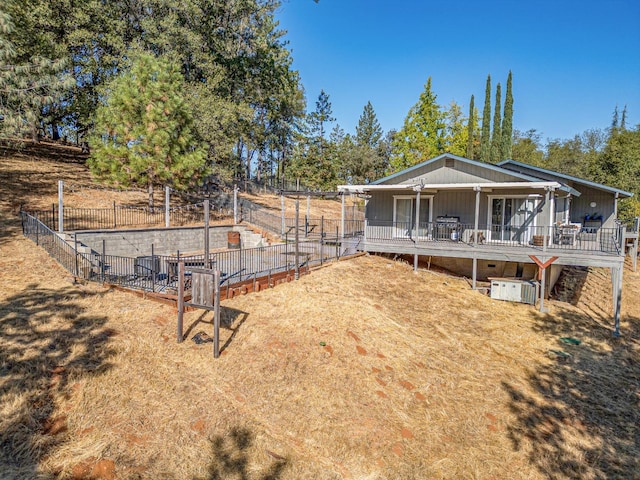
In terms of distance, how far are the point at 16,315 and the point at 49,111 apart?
92.7 feet

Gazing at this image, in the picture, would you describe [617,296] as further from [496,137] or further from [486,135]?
[496,137]

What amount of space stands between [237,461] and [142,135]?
15996 mm

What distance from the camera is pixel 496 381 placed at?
761cm

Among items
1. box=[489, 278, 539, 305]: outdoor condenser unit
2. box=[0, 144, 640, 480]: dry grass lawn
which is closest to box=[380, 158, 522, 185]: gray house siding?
box=[489, 278, 539, 305]: outdoor condenser unit

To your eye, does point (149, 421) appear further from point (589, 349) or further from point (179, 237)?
point (179, 237)

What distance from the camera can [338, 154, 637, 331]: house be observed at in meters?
13.1

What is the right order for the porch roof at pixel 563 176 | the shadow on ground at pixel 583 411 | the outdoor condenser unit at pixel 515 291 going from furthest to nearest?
the porch roof at pixel 563 176, the outdoor condenser unit at pixel 515 291, the shadow on ground at pixel 583 411

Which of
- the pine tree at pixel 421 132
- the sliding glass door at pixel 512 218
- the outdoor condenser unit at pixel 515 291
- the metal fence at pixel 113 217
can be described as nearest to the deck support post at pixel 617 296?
the outdoor condenser unit at pixel 515 291

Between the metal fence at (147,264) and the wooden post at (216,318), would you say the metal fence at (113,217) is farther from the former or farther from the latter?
the wooden post at (216,318)

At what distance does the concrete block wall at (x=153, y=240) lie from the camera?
14.4 m

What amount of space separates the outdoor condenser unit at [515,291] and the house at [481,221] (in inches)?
27.9

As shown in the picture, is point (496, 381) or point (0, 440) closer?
point (0, 440)

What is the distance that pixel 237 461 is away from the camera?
15.6 ft

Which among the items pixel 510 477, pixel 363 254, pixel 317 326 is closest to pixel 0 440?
pixel 317 326
